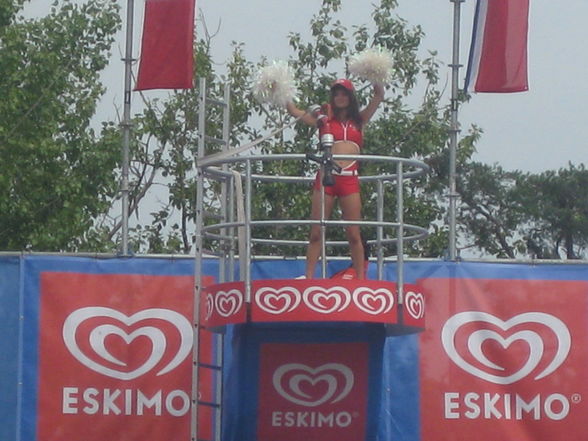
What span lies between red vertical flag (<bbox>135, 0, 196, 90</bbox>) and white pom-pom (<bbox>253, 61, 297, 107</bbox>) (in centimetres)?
111

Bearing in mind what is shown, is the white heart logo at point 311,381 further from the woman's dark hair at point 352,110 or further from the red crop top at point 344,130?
the woman's dark hair at point 352,110

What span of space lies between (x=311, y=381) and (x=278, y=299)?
917 millimetres

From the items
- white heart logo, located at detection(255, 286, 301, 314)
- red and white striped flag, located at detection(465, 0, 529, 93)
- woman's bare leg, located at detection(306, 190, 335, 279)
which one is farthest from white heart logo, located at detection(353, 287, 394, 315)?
red and white striped flag, located at detection(465, 0, 529, 93)

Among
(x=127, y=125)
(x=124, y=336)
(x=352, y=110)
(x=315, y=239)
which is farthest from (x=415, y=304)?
(x=127, y=125)

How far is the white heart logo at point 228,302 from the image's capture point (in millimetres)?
10586

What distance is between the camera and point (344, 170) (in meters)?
11.1

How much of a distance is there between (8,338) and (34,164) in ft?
24.7

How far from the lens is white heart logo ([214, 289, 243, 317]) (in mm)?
10586

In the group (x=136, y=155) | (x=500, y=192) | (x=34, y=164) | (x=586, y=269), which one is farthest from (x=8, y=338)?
(x=500, y=192)

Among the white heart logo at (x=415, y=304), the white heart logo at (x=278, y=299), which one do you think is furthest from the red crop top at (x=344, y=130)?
the white heart logo at (x=278, y=299)

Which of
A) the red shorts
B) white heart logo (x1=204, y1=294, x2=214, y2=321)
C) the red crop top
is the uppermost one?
the red crop top

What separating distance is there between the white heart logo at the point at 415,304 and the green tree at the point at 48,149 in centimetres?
800

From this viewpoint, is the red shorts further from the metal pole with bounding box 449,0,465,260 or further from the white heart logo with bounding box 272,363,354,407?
the white heart logo with bounding box 272,363,354,407

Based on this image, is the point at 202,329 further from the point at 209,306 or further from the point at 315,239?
the point at 315,239
